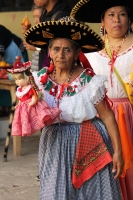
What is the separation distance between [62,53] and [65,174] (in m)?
0.88

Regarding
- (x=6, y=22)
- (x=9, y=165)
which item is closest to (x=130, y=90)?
(x=9, y=165)

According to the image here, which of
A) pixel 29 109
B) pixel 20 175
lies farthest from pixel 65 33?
pixel 20 175

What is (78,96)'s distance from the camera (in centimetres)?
450

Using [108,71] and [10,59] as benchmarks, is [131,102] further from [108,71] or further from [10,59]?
[10,59]

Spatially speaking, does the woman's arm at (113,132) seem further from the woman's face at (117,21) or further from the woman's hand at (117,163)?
the woman's face at (117,21)

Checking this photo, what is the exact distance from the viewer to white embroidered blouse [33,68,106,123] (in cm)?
446

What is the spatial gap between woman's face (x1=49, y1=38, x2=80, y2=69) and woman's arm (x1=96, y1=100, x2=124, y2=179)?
389 millimetres

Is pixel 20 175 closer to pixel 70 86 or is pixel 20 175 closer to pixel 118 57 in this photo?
pixel 118 57

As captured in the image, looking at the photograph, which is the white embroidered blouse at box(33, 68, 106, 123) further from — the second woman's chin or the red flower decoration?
the second woman's chin

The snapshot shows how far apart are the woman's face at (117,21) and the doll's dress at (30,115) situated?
4.29 ft

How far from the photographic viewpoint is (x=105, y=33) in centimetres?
557

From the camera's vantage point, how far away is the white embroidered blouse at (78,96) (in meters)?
4.46

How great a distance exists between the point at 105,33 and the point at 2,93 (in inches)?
133

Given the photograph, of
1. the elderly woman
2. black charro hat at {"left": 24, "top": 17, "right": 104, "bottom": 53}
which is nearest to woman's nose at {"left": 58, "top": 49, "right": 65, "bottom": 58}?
the elderly woman
